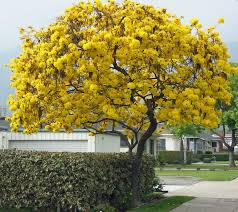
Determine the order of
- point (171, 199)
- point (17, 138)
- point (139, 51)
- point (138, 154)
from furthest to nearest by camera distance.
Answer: point (17, 138)
point (171, 199)
point (138, 154)
point (139, 51)

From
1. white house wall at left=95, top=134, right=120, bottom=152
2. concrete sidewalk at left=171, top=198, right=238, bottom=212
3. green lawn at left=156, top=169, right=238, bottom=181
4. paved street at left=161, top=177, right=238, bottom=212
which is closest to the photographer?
concrete sidewalk at left=171, top=198, right=238, bottom=212

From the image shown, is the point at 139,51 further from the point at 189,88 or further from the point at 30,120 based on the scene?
the point at 30,120

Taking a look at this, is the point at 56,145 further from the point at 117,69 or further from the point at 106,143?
the point at 117,69

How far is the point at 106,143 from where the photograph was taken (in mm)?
28219

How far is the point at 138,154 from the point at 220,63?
12.5 ft

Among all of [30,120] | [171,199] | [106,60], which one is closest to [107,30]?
[106,60]

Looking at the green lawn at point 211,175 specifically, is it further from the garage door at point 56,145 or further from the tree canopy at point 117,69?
the tree canopy at point 117,69

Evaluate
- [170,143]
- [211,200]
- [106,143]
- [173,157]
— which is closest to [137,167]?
[211,200]

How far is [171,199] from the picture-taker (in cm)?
1728

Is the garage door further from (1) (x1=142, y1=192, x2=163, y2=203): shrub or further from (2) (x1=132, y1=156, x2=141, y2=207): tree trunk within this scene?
(2) (x1=132, y1=156, x2=141, y2=207): tree trunk

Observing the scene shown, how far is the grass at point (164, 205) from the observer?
1434 cm

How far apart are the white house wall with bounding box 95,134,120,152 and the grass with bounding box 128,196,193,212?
9386 mm

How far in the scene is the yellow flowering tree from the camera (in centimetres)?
1255

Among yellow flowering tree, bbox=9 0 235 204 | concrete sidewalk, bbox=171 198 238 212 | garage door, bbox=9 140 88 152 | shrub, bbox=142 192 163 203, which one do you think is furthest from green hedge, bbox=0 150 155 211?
garage door, bbox=9 140 88 152
